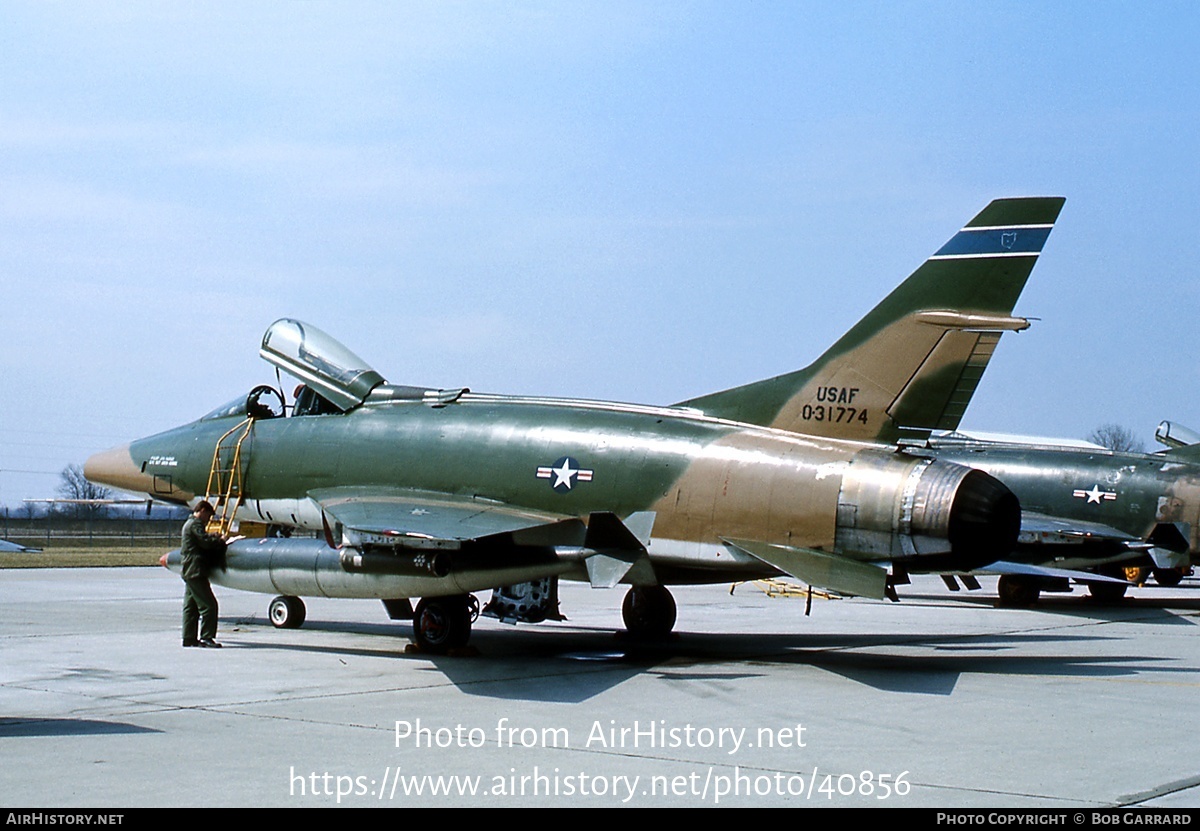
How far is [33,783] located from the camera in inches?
267

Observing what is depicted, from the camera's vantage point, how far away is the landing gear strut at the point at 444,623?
13.6 m

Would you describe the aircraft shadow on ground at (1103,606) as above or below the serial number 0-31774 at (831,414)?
below

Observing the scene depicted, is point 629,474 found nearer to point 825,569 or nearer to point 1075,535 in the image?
point 825,569

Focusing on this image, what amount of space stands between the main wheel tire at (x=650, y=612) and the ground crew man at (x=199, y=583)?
4.84m

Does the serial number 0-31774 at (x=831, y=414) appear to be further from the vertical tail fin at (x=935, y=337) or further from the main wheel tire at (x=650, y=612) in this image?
the main wheel tire at (x=650, y=612)

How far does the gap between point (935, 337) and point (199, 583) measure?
27.4ft

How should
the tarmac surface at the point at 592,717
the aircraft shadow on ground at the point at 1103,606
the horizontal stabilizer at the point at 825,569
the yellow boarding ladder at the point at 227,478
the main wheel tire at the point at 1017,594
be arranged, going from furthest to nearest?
the main wheel tire at the point at 1017,594 < the aircraft shadow on ground at the point at 1103,606 < the yellow boarding ladder at the point at 227,478 < the horizontal stabilizer at the point at 825,569 < the tarmac surface at the point at 592,717

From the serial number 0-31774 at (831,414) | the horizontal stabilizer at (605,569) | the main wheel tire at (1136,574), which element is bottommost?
the main wheel tire at (1136,574)

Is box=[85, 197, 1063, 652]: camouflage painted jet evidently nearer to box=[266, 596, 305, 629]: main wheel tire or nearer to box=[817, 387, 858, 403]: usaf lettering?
box=[817, 387, 858, 403]: usaf lettering

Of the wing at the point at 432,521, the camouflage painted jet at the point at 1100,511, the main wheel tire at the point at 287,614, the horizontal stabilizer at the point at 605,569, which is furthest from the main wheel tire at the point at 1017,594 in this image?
the main wheel tire at the point at 287,614

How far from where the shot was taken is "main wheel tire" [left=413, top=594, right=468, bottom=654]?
44.7 feet

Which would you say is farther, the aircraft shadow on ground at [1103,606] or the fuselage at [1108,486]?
the fuselage at [1108,486]

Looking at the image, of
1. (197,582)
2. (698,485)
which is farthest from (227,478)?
(698,485)

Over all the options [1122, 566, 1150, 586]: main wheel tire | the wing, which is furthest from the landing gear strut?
[1122, 566, 1150, 586]: main wheel tire
